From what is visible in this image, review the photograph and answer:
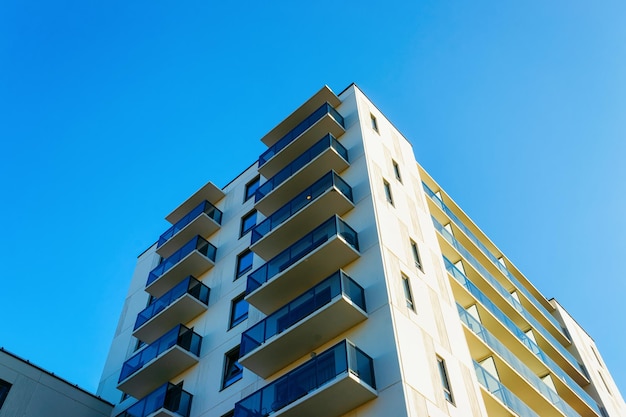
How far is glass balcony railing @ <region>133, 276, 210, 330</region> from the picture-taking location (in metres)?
25.1

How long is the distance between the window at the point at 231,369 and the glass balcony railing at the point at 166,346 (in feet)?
6.04

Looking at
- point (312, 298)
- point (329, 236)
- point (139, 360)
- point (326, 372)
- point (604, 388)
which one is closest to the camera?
point (326, 372)

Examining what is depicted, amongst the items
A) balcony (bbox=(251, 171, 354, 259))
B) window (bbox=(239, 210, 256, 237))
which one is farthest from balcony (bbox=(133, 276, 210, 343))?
balcony (bbox=(251, 171, 354, 259))

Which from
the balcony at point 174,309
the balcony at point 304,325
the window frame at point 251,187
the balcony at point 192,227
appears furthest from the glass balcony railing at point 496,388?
the balcony at point 192,227

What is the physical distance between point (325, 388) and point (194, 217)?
52.9 ft

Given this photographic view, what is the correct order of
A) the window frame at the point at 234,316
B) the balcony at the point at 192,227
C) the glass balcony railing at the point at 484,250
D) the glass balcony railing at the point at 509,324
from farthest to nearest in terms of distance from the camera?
the glass balcony railing at the point at 484,250, the balcony at the point at 192,227, the glass balcony railing at the point at 509,324, the window frame at the point at 234,316

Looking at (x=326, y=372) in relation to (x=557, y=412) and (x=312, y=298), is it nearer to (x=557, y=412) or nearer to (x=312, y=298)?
(x=312, y=298)

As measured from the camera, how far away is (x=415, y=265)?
20.8 metres

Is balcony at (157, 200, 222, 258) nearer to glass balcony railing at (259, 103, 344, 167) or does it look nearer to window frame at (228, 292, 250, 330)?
glass balcony railing at (259, 103, 344, 167)

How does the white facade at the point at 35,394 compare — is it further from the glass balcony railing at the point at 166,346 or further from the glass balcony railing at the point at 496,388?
the glass balcony railing at the point at 496,388

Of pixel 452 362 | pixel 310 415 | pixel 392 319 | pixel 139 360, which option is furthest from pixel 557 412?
pixel 139 360

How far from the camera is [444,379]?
1764 centimetres

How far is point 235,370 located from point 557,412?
538 inches

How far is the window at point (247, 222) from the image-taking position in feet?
89.7
